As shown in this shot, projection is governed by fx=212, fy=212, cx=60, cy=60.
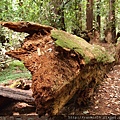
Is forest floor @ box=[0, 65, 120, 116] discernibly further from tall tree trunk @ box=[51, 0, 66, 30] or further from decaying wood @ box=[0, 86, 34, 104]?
tall tree trunk @ box=[51, 0, 66, 30]

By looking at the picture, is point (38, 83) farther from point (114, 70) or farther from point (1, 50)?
point (1, 50)

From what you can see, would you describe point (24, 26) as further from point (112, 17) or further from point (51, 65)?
point (112, 17)

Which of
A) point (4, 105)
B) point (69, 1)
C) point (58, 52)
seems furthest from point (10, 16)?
point (58, 52)

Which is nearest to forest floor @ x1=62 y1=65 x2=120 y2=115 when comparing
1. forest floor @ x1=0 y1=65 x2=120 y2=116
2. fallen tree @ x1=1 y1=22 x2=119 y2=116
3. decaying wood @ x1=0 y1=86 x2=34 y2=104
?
forest floor @ x1=0 y1=65 x2=120 y2=116

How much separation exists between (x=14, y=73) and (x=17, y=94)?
3847 millimetres

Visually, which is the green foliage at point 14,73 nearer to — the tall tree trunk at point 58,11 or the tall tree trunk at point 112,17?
the tall tree trunk at point 58,11

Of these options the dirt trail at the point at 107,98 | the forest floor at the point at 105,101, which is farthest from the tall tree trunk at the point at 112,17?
the forest floor at the point at 105,101

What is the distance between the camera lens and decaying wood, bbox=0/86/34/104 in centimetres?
390

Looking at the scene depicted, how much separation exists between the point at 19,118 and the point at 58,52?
1581mm

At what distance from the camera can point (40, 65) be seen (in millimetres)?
3160

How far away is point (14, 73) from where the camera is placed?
7.74 metres

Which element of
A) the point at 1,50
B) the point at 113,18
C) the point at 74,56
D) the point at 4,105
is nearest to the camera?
the point at 74,56

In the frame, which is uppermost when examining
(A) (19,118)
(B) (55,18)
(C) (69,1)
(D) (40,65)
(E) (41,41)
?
(C) (69,1)

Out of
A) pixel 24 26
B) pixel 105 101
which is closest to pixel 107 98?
pixel 105 101
